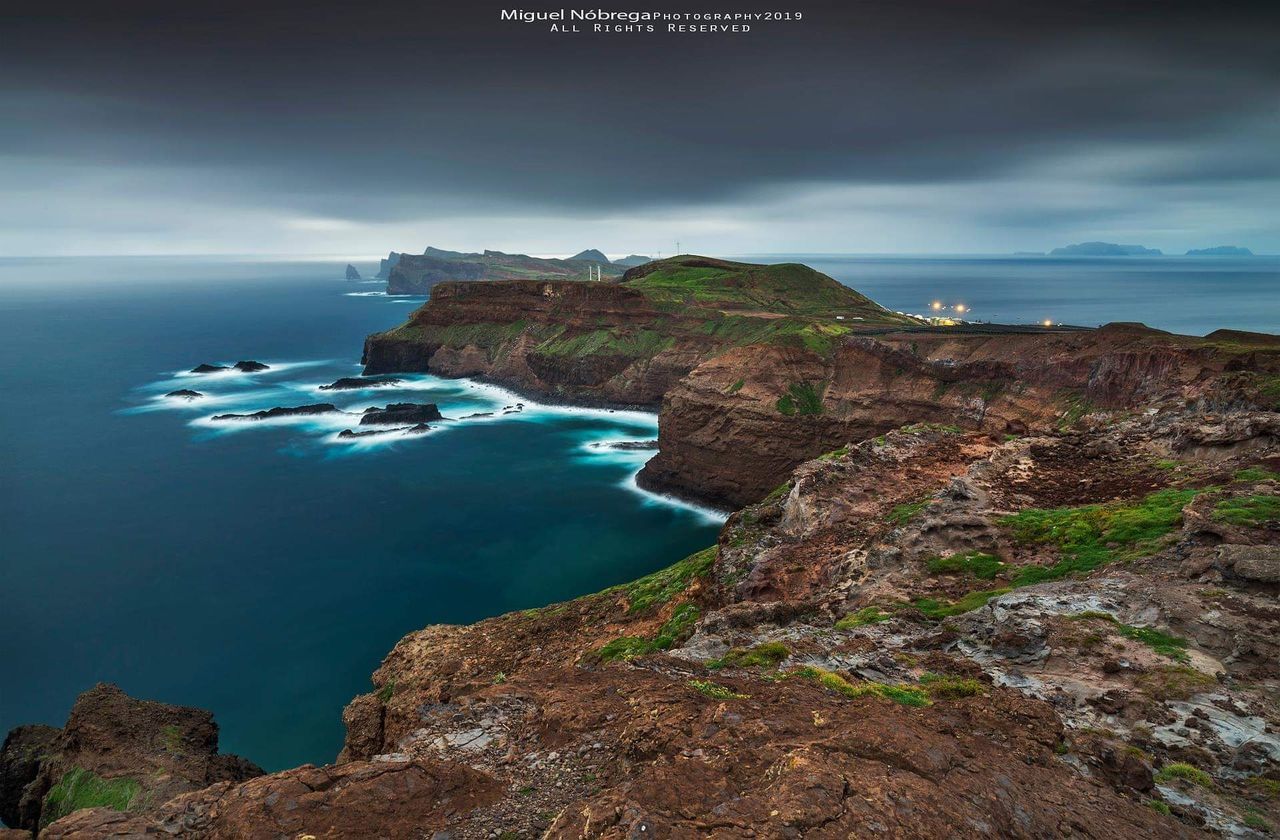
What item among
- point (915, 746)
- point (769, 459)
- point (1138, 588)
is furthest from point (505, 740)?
point (769, 459)

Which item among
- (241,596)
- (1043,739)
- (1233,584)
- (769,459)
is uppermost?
(1233,584)

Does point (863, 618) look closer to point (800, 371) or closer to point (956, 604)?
point (956, 604)

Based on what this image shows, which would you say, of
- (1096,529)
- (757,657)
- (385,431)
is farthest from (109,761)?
(385,431)

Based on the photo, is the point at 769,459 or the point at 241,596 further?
the point at 769,459

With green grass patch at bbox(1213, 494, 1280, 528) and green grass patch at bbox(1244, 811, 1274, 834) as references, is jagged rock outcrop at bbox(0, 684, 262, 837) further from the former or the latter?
green grass patch at bbox(1213, 494, 1280, 528)

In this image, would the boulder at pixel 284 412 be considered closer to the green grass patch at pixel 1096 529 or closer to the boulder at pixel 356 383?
the boulder at pixel 356 383

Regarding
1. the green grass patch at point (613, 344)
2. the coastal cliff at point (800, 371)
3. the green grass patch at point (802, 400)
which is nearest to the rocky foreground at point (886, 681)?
the coastal cliff at point (800, 371)

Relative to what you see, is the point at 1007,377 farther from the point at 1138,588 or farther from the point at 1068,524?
the point at 1138,588
